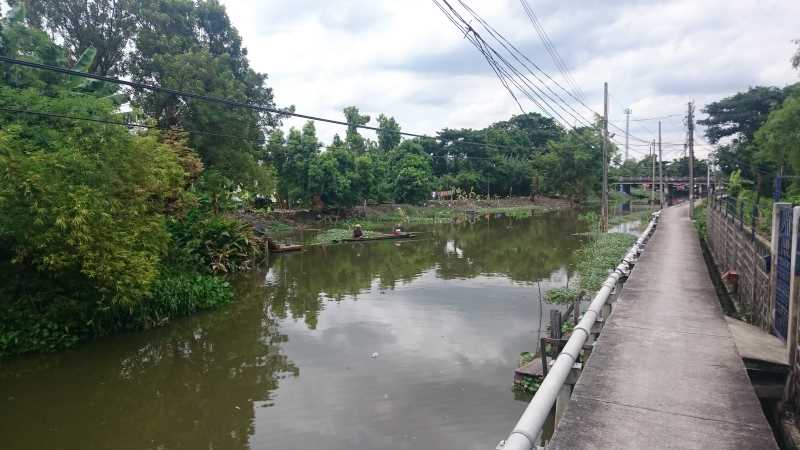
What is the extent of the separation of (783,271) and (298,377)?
858 cm

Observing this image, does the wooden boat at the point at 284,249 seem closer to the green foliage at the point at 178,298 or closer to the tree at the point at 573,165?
the green foliage at the point at 178,298

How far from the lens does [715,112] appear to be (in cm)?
4388

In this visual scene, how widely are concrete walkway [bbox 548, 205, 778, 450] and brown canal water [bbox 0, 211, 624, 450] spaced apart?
259 centimetres

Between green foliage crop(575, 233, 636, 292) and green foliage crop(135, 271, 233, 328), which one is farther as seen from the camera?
green foliage crop(575, 233, 636, 292)

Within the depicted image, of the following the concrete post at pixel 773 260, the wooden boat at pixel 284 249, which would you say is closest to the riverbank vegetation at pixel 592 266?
the concrete post at pixel 773 260

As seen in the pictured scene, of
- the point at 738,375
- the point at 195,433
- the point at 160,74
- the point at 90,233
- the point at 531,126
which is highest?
the point at 531,126

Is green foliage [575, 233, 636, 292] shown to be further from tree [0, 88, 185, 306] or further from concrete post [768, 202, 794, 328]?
tree [0, 88, 185, 306]

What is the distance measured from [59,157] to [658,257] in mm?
15660

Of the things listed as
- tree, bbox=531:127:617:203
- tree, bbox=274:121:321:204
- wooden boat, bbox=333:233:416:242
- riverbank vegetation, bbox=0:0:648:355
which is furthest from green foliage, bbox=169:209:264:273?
tree, bbox=531:127:617:203

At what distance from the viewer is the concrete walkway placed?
4172mm

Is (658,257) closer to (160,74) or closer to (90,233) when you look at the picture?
(90,233)

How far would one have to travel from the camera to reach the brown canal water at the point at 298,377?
7.95 metres

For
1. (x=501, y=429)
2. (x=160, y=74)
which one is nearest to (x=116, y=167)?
(x=501, y=429)

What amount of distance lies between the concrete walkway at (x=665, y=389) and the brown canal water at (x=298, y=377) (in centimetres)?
259
